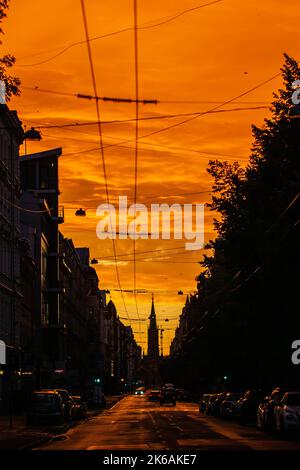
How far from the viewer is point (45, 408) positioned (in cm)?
5084

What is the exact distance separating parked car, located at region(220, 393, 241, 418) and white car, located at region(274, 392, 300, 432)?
18972 millimetres

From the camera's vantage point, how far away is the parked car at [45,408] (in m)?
50.2

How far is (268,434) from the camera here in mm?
40812

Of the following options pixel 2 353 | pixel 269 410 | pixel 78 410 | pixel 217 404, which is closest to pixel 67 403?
pixel 78 410

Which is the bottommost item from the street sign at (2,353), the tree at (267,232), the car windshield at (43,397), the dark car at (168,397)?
the dark car at (168,397)

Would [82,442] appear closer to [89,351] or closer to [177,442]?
[177,442]

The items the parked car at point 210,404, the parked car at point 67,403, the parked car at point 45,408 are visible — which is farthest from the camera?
the parked car at point 210,404

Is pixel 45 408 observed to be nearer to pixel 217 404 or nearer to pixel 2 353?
pixel 2 353

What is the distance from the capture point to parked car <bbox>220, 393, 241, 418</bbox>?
5869 cm

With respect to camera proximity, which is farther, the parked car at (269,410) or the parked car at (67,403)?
the parked car at (67,403)

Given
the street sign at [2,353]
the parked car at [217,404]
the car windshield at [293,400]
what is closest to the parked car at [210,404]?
the parked car at [217,404]

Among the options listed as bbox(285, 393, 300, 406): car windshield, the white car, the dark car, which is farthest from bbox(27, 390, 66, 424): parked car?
the dark car

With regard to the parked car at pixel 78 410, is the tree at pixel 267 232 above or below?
above

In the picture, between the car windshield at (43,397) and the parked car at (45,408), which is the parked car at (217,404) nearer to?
the parked car at (45,408)
